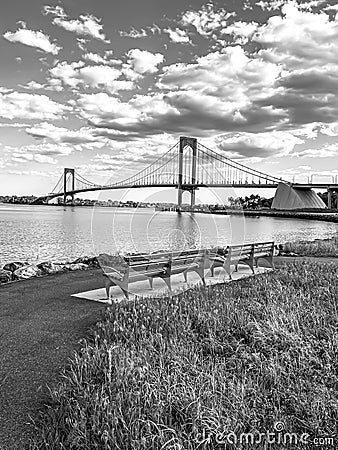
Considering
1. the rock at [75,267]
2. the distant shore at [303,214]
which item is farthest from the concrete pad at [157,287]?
the distant shore at [303,214]

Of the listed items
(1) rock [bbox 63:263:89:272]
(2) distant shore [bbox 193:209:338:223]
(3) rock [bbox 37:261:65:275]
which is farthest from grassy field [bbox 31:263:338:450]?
(2) distant shore [bbox 193:209:338:223]

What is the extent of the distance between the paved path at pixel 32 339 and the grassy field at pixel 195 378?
0.20 meters

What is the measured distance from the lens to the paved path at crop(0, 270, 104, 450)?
3.21 metres

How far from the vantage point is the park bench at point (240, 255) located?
8.30 meters

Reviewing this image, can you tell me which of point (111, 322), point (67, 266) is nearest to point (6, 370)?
point (111, 322)

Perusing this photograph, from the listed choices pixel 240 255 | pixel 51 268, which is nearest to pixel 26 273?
pixel 51 268

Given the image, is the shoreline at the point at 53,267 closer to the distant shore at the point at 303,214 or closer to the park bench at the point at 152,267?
the park bench at the point at 152,267

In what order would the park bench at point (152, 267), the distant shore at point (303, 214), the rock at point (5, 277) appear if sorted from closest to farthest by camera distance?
the park bench at point (152, 267) → the rock at point (5, 277) → the distant shore at point (303, 214)

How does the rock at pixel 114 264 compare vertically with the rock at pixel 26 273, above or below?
above

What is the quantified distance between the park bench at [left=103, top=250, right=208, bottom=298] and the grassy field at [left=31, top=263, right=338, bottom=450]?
3.10 feet

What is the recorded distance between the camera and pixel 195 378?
3449mm

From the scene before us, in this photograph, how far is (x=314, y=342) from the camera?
4.23 m

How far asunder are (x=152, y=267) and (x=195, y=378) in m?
3.33

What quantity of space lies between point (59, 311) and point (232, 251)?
3774mm
